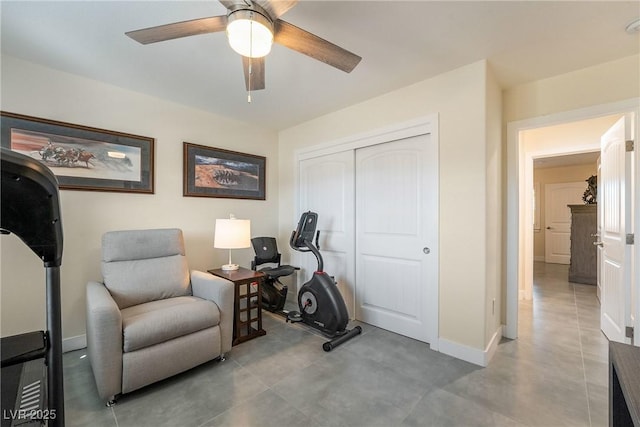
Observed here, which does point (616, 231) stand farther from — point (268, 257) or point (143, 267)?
point (143, 267)

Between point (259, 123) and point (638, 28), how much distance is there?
3405mm

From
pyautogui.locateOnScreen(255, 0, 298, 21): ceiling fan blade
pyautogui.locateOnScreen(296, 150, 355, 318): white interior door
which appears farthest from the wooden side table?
pyautogui.locateOnScreen(255, 0, 298, 21): ceiling fan blade

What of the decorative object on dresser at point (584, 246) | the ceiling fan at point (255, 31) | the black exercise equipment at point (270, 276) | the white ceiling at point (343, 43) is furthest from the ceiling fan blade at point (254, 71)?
the decorative object on dresser at point (584, 246)

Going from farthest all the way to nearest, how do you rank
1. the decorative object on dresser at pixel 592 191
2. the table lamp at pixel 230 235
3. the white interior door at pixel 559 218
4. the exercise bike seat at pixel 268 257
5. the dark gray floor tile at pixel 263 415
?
the white interior door at pixel 559 218, the decorative object on dresser at pixel 592 191, the exercise bike seat at pixel 268 257, the table lamp at pixel 230 235, the dark gray floor tile at pixel 263 415

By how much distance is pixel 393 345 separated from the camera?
98.6 inches

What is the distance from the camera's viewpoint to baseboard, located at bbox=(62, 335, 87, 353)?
2.36m

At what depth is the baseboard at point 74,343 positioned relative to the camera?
2.36m

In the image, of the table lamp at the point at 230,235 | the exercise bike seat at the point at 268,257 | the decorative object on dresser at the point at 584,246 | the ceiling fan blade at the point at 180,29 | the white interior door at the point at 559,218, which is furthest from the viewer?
the white interior door at the point at 559,218

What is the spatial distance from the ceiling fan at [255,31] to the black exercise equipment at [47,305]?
1118 millimetres

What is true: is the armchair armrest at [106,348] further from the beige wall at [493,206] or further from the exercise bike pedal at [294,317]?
the beige wall at [493,206]

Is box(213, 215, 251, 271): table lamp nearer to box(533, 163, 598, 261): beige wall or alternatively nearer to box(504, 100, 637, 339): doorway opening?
box(504, 100, 637, 339): doorway opening

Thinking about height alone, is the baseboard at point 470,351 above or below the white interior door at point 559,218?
below

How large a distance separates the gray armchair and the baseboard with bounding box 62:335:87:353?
65cm

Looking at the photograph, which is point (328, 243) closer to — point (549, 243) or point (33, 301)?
point (33, 301)
